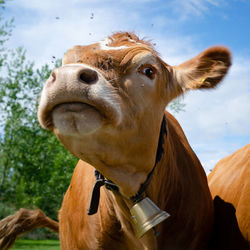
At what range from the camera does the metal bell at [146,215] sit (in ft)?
10.0

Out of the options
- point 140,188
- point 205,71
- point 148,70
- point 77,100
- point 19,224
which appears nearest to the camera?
point 77,100

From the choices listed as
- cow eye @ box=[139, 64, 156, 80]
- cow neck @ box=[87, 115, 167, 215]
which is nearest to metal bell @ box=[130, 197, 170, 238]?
cow neck @ box=[87, 115, 167, 215]

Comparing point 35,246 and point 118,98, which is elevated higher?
point 118,98

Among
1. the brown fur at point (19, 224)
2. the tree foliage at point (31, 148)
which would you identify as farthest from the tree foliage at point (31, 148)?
the brown fur at point (19, 224)

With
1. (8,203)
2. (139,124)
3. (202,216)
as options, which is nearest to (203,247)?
(202,216)

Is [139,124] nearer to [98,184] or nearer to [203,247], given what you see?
[98,184]

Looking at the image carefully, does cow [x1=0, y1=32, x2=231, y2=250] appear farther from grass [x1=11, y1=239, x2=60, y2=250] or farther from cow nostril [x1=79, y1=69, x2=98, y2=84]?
grass [x1=11, y1=239, x2=60, y2=250]

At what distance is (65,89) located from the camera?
238 cm

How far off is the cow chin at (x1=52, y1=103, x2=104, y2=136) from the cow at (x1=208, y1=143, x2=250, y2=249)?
77.6 inches

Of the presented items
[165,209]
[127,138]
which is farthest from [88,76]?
[165,209]

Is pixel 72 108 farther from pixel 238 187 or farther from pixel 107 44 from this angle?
pixel 238 187

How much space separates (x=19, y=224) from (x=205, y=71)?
12.9 ft

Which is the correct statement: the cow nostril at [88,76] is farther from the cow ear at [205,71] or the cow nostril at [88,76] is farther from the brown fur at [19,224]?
the brown fur at [19,224]

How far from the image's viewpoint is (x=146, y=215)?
3.06 metres
